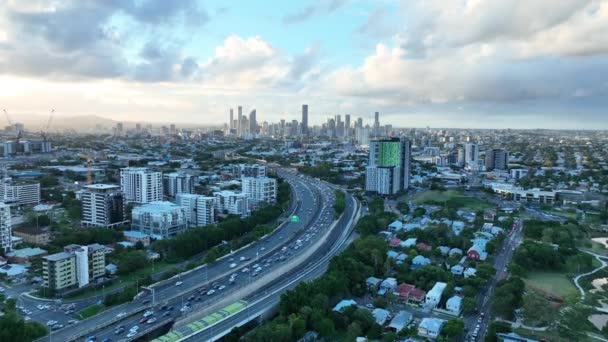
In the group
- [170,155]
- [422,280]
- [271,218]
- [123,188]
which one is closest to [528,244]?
[422,280]

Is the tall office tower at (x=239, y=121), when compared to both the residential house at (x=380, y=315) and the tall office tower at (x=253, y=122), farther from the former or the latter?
the residential house at (x=380, y=315)

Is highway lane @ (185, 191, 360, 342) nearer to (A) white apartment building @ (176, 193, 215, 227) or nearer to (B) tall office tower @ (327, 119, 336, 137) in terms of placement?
(A) white apartment building @ (176, 193, 215, 227)

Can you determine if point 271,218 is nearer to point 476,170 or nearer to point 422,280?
point 422,280

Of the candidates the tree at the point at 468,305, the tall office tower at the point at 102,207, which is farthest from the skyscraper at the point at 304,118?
the tree at the point at 468,305

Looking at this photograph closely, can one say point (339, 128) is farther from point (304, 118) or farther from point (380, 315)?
point (380, 315)

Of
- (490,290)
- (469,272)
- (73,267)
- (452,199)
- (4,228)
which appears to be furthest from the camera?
(452,199)

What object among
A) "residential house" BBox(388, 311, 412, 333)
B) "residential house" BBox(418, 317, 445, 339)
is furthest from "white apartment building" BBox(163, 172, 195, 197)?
"residential house" BBox(418, 317, 445, 339)

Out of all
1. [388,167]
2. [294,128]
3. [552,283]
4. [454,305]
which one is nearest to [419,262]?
[454,305]
